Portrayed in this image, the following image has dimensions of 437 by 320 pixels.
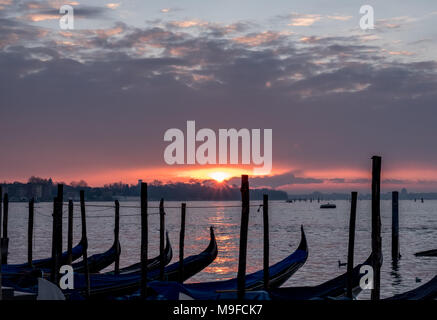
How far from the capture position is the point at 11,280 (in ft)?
58.6

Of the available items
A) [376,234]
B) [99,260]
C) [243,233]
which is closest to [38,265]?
[99,260]

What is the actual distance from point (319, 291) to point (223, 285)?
2365mm

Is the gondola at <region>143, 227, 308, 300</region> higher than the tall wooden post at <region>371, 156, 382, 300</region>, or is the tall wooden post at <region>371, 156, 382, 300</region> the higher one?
the tall wooden post at <region>371, 156, 382, 300</region>

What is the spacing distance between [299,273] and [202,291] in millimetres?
17347

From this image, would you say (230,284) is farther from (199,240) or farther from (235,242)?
(199,240)

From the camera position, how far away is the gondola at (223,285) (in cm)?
1271

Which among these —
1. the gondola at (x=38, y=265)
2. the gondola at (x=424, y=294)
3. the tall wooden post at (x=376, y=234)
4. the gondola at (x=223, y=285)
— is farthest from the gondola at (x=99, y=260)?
the gondola at (x=424, y=294)

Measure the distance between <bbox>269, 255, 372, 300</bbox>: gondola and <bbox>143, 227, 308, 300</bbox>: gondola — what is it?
1148mm

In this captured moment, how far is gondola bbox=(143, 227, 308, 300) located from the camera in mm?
12711

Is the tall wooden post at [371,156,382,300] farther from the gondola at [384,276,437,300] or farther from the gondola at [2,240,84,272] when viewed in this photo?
the gondola at [2,240,84,272]

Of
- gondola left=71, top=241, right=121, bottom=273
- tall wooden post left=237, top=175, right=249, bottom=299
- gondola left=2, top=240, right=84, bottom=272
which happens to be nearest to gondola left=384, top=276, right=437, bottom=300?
tall wooden post left=237, top=175, right=249, bottom=299

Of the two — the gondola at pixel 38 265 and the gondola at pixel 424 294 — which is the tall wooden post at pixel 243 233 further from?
the gondola at pixel 38 265
